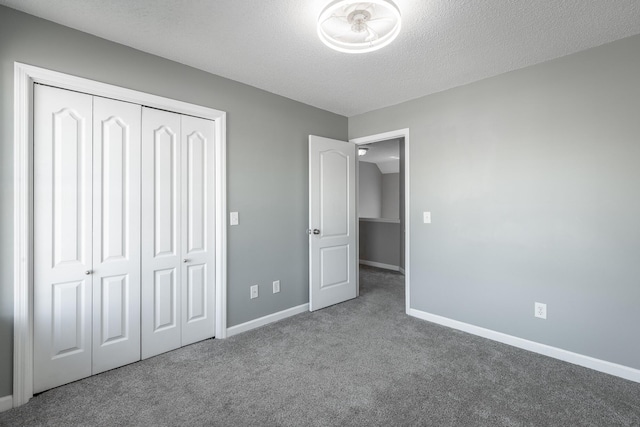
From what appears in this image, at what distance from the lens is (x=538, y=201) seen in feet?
8.50

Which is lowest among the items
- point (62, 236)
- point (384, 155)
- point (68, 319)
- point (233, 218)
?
point (68, 319)

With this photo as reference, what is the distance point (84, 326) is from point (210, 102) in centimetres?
203

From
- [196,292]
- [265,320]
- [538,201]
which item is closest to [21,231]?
[196,292]

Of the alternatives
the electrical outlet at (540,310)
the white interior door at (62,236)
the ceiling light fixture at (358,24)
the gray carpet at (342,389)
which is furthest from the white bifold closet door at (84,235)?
the electrical outlet at (540,310)

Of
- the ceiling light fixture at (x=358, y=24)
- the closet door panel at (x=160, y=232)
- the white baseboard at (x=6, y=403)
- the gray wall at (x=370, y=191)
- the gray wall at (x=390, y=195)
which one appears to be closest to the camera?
the ceiling light fixture at (x=358, y=24)

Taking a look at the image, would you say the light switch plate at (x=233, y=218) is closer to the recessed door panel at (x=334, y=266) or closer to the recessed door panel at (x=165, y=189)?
the recessed door panel at (x=165, y=189)

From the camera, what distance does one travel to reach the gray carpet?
178 cm

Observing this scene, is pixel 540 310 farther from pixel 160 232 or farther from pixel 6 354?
pixel 6 354

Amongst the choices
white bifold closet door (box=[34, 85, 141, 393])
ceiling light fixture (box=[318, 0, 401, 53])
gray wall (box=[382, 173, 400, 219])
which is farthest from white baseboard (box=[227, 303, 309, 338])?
gray wall (box=[382, 173, 400, 219])

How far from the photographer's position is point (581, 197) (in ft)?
7.82

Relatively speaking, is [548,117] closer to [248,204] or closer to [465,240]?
[465,240]

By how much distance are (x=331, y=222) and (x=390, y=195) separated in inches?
208

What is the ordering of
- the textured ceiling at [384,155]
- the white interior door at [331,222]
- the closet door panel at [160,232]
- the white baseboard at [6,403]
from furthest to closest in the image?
the textured ceiling at [384,155] → the white interior door at [331,222] → the closet door panel at [160,232] → the white baseboard at [6,403]

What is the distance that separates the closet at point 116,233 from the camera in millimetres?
2023
